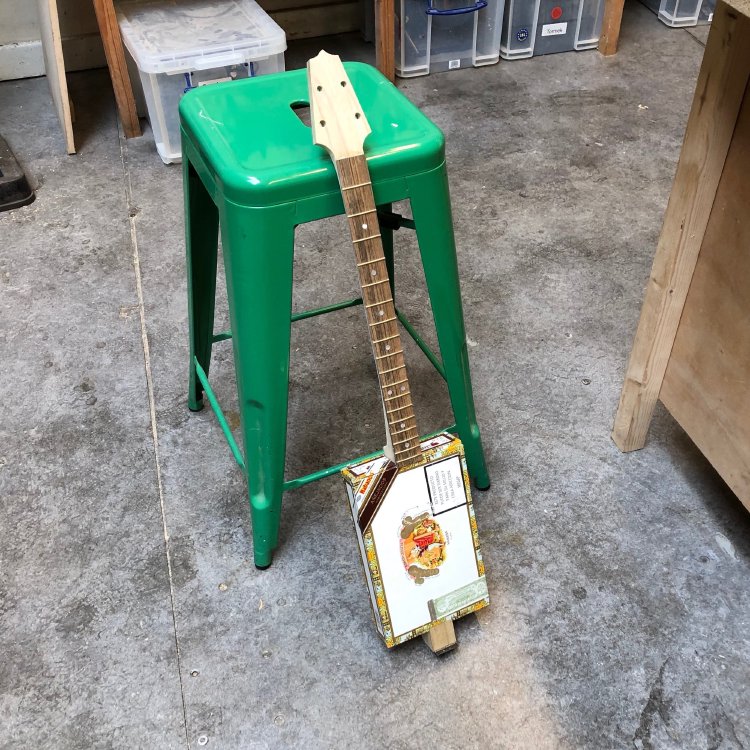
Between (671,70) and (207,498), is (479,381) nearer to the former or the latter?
(207,498)

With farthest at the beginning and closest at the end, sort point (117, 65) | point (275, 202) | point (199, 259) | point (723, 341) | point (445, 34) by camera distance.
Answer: point (445, 34) → point (117, 65) → point (199, 259) → point (723, 341) → point (275, 202)

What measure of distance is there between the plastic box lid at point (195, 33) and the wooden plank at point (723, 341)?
155 centimetres

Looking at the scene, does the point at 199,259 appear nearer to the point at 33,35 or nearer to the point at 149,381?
the point at 149,381

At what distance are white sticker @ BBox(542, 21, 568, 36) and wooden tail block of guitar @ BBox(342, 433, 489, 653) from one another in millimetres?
2338

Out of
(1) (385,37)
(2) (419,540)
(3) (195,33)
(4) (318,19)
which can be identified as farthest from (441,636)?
(4) (318,19)

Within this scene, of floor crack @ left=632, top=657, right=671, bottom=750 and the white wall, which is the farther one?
the white wall

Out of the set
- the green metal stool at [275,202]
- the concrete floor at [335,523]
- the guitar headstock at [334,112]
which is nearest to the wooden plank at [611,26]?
the concrete floor at [335,523]

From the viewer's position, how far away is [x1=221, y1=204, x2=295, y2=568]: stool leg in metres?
1.03

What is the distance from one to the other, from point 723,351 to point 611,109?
5.65 ft

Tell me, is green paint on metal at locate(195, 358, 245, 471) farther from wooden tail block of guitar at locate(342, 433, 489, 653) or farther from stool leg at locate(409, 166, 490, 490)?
stool leg at locate(409, 166, 490, 490)

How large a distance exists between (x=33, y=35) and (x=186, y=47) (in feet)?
3.20

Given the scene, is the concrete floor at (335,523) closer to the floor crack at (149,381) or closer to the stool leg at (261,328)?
the floor crack at (149,381)

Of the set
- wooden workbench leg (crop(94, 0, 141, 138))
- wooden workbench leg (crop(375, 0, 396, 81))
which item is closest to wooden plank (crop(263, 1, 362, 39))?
wooden workbench leg (crop(375, 0, 396, 81))

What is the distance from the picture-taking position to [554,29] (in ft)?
9.89
